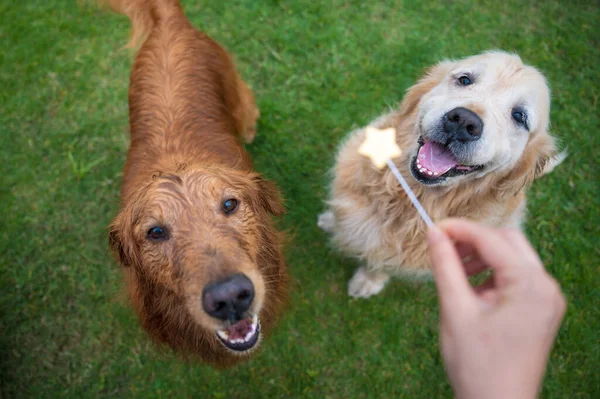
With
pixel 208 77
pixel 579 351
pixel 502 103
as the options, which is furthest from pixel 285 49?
pixel 579 351

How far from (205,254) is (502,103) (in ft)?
6.86

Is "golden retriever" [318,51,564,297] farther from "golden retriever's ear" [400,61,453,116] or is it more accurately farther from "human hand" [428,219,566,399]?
"human hand" [428,219,566,399]

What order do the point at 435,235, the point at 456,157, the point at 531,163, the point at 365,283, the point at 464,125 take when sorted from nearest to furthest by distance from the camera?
the point at 435,235, the point at 464,125, the point at 456,157, the point at 531,163, the point at 365,283

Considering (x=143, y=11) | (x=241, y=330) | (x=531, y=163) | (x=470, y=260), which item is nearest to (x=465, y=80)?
(x=531, y=163)

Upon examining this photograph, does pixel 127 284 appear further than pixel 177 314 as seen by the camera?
Yes

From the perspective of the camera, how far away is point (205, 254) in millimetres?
2150

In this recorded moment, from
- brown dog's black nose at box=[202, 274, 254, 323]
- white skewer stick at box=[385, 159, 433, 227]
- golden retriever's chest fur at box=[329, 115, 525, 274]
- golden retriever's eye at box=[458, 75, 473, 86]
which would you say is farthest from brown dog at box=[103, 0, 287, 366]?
golden retriever's eye at box=[458, 75, 473, 86]

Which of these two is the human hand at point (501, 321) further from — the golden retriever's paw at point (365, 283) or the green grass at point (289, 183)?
the green grass at point (289, 183)

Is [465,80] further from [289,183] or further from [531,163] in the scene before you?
[289,183]

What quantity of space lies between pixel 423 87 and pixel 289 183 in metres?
2.24

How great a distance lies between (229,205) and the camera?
2523 mm

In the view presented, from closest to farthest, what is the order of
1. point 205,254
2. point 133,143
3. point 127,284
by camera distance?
point 205,254 → point 127,284 → point 133,143

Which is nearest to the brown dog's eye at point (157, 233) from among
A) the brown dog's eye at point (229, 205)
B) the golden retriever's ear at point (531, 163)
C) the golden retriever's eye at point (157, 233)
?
the golden retriever's eye at point (157, 233)

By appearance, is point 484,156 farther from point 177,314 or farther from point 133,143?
point 133,143
